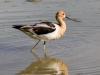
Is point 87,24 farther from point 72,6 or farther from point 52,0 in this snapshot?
point 52,0

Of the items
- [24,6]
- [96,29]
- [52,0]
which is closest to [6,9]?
[24,6]

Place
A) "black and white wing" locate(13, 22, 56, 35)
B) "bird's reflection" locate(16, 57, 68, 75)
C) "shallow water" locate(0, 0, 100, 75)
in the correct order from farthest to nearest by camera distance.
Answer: "black and white wing" locate(13, 22, 56, 35), "shallow water" locate(0, 0, 100, 75), "bird's reflection" locate(16, 57, 68, 75)

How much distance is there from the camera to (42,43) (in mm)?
11633

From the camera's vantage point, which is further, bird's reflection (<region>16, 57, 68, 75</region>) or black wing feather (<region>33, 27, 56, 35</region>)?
black wing feather (<region>33, 27, 56, 35</region>)

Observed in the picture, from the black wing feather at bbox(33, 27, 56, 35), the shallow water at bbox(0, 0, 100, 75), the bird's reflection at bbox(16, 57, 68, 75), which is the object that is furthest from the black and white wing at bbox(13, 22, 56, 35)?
the bird's reflection at bbox(16, 57, 68, 75)

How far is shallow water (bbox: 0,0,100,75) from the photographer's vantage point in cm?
925

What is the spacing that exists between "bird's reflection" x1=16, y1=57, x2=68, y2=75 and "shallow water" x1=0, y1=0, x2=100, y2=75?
0.44ft

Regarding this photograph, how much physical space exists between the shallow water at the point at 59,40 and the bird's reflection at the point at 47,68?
0.13m

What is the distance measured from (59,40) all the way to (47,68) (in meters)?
2.47

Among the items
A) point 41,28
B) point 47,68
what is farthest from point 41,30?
point 47,68

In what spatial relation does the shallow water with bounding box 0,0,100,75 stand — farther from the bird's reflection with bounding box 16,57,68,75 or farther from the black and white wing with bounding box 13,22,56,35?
the black and white wing with bounding box 13,22,56,35

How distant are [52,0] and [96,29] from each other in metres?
4.31

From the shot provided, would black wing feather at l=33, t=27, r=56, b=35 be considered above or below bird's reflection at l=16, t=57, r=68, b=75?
above

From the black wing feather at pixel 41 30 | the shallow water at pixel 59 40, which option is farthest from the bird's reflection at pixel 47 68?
the black wing feather at pixel 41 30
